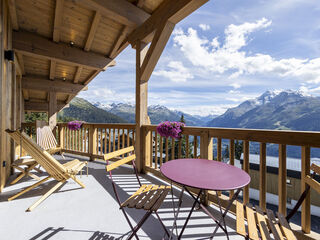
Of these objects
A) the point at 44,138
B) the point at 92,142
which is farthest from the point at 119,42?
the point at 44,138

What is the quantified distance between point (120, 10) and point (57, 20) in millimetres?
1597

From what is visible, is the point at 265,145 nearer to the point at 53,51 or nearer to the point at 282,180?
the point at 282,180

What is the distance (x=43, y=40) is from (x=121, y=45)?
1990 millimetres

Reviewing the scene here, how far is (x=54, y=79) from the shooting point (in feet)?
20.1

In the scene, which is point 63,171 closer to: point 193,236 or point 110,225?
point 110,225

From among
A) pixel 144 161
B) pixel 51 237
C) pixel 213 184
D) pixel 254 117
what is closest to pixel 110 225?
pixel 51 237

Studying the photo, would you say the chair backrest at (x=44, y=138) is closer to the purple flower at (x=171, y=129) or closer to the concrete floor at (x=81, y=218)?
the concrete floor at (x=81, y=218)

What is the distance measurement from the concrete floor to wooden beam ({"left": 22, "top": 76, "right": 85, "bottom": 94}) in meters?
4.34

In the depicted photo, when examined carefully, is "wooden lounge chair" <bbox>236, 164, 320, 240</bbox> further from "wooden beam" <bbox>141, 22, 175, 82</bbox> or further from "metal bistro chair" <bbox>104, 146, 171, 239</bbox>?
"wooden beam" <bbox>141, 22, 175, 82</bbox>

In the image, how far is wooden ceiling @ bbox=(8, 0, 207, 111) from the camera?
3.09 meters

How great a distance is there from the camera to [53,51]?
Answer: 4.25 metres

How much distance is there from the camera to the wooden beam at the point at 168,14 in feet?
7.83

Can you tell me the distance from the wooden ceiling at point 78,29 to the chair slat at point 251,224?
2655 millimetres

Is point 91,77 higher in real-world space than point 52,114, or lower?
higher
